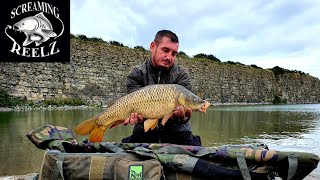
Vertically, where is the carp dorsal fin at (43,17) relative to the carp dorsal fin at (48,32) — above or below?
above

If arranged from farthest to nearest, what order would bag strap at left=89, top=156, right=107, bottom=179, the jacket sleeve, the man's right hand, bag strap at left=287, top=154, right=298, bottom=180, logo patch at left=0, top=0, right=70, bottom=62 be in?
logo patch at left=0, top=0, right=70, bottom=62 → the jacket sleeve → the man's right hand → bag strap at left=89, top=156, right=107, bottom=179 → bag strap at left=287, top=154, right=298, bottom=180

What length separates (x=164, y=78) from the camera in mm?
4223

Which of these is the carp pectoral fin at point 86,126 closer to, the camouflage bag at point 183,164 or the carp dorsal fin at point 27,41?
the camouflage bag at point 183,164

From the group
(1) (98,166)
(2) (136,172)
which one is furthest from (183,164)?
(1) (98,166)

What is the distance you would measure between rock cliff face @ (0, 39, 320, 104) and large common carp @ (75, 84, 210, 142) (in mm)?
21314

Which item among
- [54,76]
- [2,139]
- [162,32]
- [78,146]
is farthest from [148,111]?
[54,76]

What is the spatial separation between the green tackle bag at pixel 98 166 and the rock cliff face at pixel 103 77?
71.2ft

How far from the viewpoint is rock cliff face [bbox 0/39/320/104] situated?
2442 cm

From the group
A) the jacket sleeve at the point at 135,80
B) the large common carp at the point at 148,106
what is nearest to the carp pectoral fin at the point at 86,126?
the large common carp at the point at 148,106

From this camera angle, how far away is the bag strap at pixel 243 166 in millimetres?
2703

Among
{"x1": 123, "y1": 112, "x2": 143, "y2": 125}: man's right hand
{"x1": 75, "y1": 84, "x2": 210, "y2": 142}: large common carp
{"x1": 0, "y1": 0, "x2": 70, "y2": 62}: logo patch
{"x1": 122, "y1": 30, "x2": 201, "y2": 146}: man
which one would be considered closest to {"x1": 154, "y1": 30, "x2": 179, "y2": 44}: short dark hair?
{"x1": 122, "y1": 30, "x2": 201, "y2": 146}: man

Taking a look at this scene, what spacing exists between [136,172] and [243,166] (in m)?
0.77

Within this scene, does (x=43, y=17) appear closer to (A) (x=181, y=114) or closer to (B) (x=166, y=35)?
(B) (x=166, y=35)

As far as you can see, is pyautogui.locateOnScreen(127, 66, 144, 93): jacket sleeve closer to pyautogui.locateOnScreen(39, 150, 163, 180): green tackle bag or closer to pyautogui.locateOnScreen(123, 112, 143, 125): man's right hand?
pyautogui.locateOnScreen(123, 112, 143, 125): man's right hand
